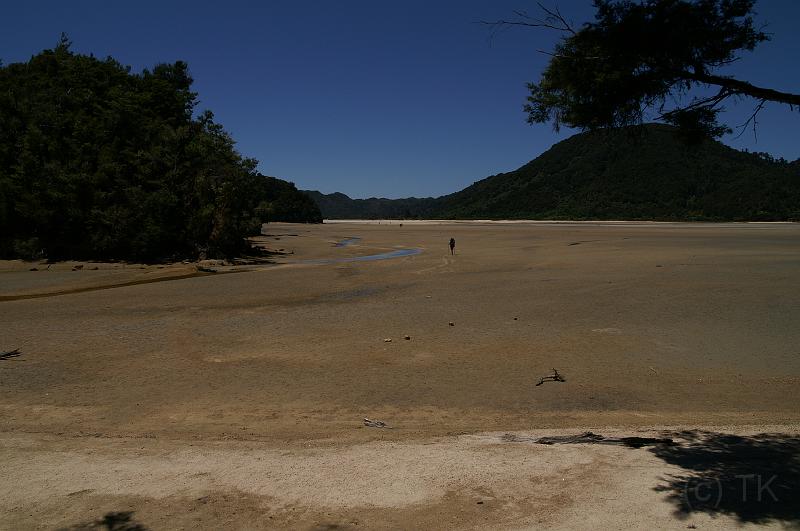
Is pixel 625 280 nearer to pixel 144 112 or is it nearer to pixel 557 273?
pixel 557 273

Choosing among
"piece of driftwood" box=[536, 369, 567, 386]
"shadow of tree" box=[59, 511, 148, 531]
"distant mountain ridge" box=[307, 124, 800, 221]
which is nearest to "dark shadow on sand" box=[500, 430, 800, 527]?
"piece of driftwood" box=[536, 369, 567, 386]

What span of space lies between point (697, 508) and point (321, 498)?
128 inches

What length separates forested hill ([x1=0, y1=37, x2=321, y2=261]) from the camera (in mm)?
31359

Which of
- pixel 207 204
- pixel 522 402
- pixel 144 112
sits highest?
pixel 144 112

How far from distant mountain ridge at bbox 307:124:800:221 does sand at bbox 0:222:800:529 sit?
52.9 meters

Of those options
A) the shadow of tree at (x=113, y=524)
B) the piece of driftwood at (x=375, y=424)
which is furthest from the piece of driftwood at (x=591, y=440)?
the shadow of tree at (x=113, y=524)

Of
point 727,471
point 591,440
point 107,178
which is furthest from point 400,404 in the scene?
point 107,178

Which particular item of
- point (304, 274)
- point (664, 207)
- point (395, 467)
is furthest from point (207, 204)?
point (664, 207)

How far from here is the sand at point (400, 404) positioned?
4941 millimetres

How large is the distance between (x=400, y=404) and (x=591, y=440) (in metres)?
3.05

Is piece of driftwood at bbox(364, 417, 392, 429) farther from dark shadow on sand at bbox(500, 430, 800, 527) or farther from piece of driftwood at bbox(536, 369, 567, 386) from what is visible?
piece of driftwood at bbox(536, 369, 567, 386)

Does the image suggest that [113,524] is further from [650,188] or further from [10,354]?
[650,188]

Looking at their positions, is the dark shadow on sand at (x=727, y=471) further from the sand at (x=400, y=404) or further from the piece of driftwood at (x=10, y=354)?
the piece of driftwood at (x=10, y=354)

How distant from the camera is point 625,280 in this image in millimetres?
20328
